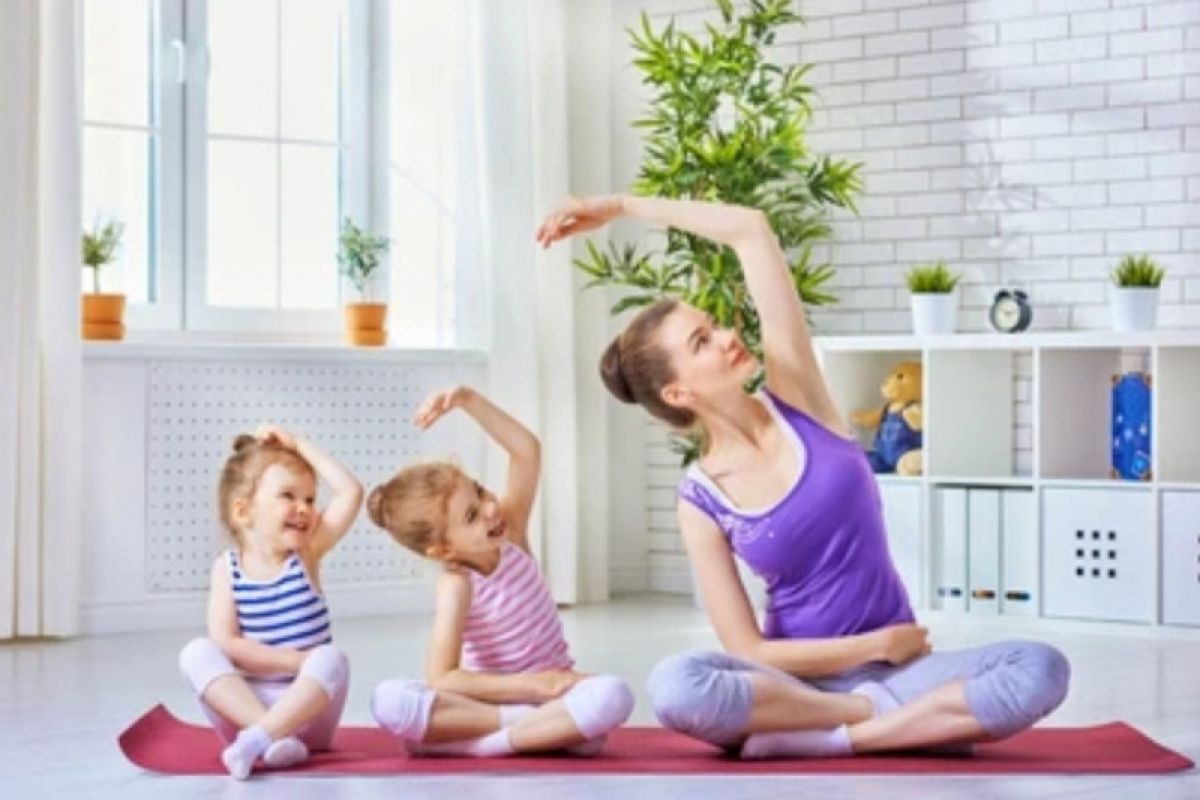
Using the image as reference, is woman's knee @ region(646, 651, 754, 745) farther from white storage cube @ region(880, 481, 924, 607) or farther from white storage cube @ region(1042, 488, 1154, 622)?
white storage cube @ region(880, 481, 924, 607)

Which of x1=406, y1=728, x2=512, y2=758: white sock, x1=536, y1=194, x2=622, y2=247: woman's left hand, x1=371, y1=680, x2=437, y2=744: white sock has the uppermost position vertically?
x1=536, y1=194, x2=622, y2=247: woman's left hand

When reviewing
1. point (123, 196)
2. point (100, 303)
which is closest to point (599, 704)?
point (100, 303)

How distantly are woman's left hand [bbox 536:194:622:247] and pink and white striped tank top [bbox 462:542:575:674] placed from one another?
0.64 m

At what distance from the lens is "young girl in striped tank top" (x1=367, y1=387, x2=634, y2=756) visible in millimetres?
4207

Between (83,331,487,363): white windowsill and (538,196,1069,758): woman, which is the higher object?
(83,331,487,363): white windowsill

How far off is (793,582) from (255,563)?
3.23 feet

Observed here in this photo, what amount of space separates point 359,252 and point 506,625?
3.31 meters

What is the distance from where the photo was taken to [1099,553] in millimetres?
6789

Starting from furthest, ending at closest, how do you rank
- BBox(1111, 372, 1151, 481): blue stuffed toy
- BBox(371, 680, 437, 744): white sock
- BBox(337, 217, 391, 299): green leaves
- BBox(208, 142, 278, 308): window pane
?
BBox(337, 217, 391, 299): green leaves
BBox(208, 142, 278, 308): window pane
BBox(1111, 372, 1151, 481): blue stuffed toy
BBox(371, 680, 437, 744): white sock

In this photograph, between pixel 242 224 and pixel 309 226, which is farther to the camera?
pixel 309 226

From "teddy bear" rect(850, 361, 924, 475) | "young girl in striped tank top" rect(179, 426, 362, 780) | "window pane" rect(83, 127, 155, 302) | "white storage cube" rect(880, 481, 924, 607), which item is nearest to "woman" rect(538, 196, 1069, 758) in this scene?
"young girl in striped tank top" rect(179, 426, 362, 780)

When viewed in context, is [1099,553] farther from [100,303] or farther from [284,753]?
[284,753]

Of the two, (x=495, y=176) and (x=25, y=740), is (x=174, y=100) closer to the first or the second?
(x=495, y=176)

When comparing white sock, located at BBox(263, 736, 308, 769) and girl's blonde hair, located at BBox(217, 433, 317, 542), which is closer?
white sock, located at BBox(263, 736, 308, 769)
